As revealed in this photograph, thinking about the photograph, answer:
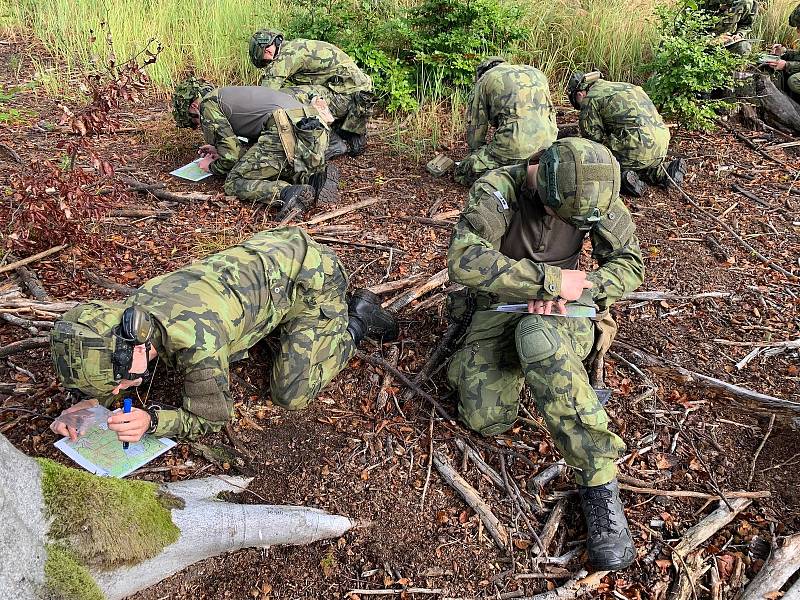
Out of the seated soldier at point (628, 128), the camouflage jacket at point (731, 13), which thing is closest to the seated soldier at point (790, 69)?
the camouflage jacket at point (731, 13)

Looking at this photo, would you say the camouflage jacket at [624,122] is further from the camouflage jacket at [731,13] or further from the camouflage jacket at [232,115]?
the camouflage jacket at [731,13]

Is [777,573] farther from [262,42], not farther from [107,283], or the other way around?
[262,42]

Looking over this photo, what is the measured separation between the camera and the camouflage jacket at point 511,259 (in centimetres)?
318

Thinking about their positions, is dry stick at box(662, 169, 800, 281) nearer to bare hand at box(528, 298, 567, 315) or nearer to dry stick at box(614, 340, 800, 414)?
dry stick at box(614, 340, 800, 414)

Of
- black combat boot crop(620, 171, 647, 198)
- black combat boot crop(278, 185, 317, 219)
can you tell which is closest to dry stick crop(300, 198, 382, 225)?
black combat boot crop(278, 185, 317, 219)

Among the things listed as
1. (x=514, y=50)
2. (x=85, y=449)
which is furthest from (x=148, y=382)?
(x=514, y=50)

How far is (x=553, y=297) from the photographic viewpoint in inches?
125

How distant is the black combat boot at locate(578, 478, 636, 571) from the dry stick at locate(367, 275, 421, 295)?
185cm

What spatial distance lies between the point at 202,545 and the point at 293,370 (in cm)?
102

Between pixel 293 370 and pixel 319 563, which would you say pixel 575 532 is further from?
pixel 293 370

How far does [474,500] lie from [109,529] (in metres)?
1.54

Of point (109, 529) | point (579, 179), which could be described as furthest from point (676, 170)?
point (109, 529)

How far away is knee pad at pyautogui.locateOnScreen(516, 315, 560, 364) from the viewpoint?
121 inches

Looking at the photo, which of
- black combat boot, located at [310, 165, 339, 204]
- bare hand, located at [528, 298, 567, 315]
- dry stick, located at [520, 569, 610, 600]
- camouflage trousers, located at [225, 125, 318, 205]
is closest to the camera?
dry stick, located at [520, 569, 610, 600]
